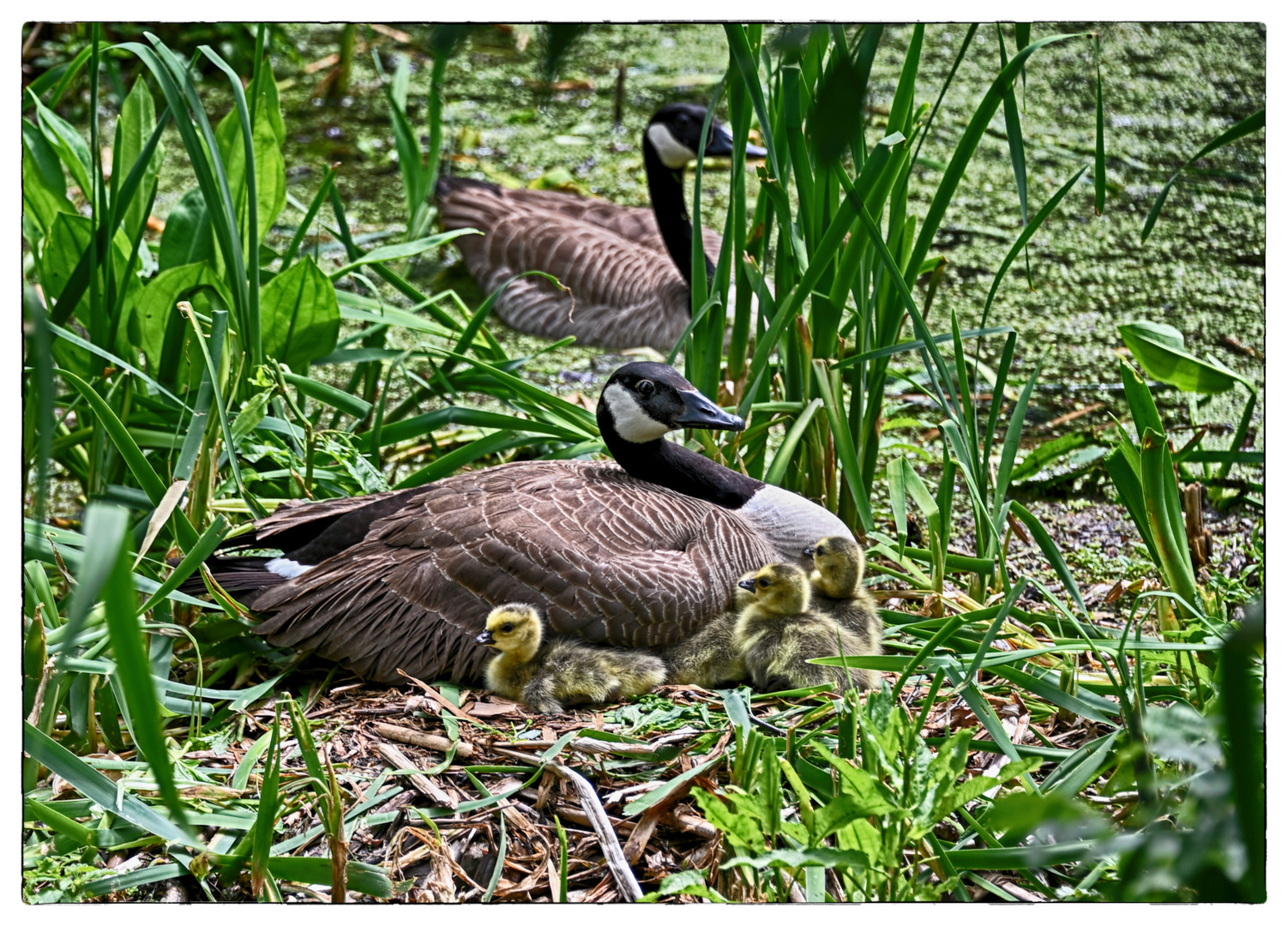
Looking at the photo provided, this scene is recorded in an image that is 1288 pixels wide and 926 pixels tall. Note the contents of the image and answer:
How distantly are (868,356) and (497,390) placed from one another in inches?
41.4

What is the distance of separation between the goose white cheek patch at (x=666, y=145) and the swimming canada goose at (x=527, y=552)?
82.6 inches

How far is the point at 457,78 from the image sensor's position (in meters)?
5.94

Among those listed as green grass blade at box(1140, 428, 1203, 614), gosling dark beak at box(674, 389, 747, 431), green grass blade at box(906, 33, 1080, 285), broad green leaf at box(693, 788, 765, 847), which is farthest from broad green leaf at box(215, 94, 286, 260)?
green grass blade at box(1140, 428, 1203, 614)

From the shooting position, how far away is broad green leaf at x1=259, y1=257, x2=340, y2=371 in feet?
10.2

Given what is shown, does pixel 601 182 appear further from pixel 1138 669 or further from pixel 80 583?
pixel 80 583

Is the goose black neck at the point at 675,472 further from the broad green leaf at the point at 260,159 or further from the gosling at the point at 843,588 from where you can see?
the broad green leaf at the point at 260,159

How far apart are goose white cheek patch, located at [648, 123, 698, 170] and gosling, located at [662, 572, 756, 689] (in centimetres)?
260

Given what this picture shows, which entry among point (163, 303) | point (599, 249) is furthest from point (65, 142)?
point (599, 249)

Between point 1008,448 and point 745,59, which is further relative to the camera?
point 1008,448

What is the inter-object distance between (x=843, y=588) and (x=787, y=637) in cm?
22

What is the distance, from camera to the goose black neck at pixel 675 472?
2.87 m

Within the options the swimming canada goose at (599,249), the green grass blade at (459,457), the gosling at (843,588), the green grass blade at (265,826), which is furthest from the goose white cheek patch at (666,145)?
the green grass blade at (265,826)

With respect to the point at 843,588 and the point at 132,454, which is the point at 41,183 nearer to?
the point at 132,454

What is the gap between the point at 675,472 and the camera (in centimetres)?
288
